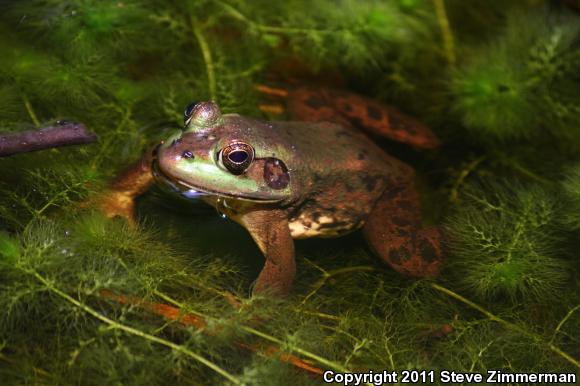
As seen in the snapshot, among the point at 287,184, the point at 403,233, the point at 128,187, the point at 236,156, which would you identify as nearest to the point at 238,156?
the point at 236,156

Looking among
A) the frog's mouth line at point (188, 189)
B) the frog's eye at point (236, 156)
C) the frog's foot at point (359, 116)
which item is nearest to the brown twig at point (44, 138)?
the frog's mouth line at point (188, 189)

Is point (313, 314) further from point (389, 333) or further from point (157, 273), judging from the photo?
point (157, 273)

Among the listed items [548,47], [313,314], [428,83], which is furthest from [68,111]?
[548,47]

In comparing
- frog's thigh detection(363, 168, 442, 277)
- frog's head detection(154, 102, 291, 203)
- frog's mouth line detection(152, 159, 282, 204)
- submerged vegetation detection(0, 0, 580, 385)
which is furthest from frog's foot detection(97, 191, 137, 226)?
frog's thigh detection(363, 168, 442, 277)

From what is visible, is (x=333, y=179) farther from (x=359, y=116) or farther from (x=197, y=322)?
(x=197, y=322)

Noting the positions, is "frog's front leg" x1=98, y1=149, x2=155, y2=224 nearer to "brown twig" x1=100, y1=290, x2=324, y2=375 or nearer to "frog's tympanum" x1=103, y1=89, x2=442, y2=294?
"frog's tympanum" x1=103, y1=89, x2=442, y2=294
